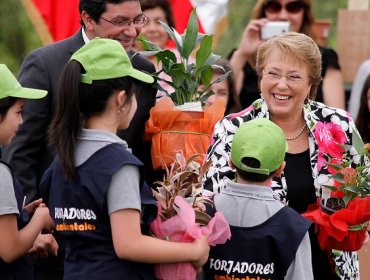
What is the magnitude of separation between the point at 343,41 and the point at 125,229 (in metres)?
4.66

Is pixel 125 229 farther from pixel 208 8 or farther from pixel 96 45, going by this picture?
pixel 208 8

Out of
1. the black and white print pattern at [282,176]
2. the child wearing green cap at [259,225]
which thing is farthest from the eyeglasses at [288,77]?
the child wearing green cap at [259,225]

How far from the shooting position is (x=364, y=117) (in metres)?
6.88

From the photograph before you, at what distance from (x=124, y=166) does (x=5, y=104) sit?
2.58 feet

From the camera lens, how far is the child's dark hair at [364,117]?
6.76m

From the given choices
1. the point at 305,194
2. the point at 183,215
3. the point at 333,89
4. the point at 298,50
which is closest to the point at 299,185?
the point at 305,194

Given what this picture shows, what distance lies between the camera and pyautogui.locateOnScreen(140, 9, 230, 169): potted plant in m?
4.62

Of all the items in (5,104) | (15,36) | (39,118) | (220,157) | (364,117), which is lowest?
(15,36)

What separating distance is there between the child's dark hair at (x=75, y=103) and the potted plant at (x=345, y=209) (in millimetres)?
1095

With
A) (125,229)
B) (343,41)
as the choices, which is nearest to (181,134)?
(125,229)

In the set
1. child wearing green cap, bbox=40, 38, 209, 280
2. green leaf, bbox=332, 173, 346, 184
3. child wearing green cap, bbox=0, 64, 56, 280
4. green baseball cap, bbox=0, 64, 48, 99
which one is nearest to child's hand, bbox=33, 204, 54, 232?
child wearing green cap, bbox=0, 64, 56, 280

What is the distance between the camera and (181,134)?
Answer: 15.1 ft

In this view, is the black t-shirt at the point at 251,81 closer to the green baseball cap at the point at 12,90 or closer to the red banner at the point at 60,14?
the red banner at the point at 60,14

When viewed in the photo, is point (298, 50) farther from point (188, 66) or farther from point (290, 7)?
point (290, 7)
